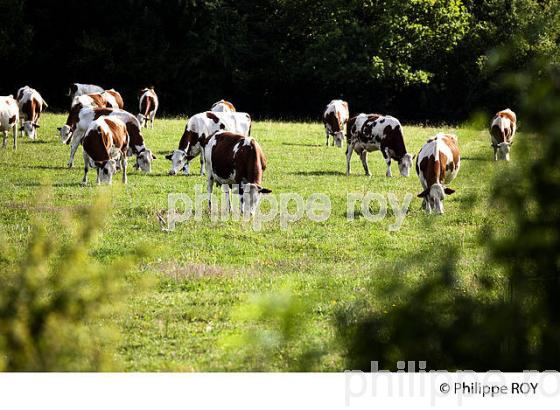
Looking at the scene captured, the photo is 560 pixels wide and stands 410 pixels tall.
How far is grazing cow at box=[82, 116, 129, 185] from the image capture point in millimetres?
20562

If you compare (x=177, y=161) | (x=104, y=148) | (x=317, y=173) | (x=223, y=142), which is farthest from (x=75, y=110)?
(x=223, y=142)

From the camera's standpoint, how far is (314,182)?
2181 cm

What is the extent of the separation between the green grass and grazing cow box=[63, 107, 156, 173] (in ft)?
1.22

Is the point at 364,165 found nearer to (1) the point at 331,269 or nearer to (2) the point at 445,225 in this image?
(2) the point at 445,225

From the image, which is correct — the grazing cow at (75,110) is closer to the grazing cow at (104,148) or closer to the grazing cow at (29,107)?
the grazing cow at (29,107)

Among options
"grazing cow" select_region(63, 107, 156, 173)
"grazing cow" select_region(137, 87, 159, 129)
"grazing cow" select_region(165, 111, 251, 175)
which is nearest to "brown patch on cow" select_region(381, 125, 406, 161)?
"grazing cow" select_region(165, 111, 251, 175)

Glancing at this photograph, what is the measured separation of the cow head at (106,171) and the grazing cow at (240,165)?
12.2ft

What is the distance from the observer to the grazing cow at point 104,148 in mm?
20562

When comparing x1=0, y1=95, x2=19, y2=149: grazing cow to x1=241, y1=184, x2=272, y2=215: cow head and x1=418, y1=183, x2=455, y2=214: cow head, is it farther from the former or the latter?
x1=418, y1=183, x2=455, y2=214: cow head

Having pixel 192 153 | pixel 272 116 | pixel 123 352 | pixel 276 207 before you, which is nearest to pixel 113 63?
pixel 272 116

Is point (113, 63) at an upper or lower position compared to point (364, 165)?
upper

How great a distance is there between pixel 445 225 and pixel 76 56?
121 ft

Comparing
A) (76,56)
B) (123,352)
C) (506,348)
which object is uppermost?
(76,56)
